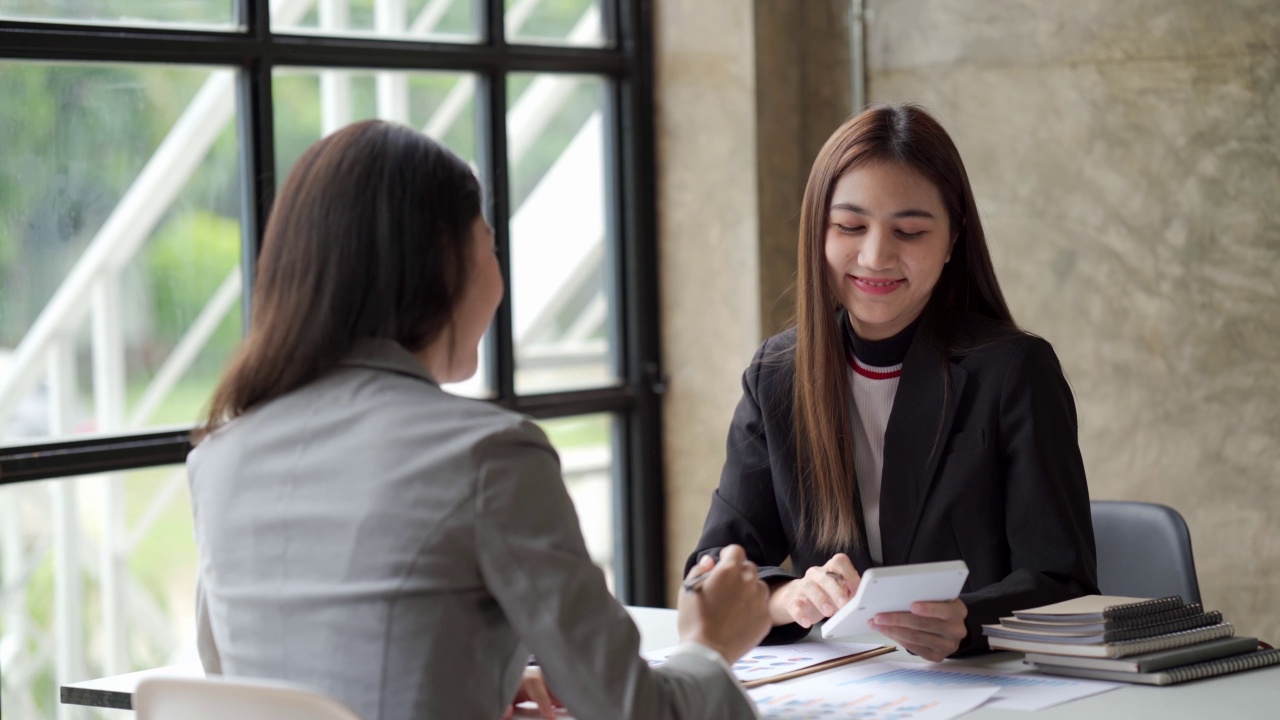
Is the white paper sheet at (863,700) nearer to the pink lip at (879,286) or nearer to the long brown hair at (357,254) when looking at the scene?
the long brown hair at (357,254)

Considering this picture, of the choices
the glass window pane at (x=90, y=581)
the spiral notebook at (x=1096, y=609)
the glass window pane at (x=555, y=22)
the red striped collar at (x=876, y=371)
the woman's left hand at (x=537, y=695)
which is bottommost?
the glass window pane at (x=90, y=581)

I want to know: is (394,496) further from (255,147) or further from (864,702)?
(255,147)

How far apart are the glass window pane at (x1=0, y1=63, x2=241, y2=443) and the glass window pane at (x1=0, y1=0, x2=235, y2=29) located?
0.11 m

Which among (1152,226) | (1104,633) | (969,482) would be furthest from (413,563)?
(1152,226)

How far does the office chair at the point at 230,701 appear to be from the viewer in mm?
1449

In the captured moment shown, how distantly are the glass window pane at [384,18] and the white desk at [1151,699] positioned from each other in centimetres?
210

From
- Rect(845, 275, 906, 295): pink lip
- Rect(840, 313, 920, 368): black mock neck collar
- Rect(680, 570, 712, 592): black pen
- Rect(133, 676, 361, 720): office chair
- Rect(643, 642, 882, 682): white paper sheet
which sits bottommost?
Rect(643, 642, 882, 682): white paper sheet

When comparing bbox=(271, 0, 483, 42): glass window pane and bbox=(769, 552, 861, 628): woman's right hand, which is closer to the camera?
bbox=(769, 552, 861, 628): woman's right hand

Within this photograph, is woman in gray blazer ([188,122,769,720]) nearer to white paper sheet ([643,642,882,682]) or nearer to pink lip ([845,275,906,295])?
white paper sheet ([643,642,882,682])

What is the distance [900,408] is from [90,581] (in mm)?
2097

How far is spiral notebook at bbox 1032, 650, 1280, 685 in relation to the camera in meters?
1.97

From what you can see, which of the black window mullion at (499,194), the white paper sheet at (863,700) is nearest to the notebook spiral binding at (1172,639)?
the white paper sheet at (863,700)

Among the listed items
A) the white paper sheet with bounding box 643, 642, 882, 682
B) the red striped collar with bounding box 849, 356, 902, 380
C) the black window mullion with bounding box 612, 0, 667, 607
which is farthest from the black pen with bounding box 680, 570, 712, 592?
the black window mullion with bounding box 612, 0, 667, 607

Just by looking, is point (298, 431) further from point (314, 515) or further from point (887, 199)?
point (887, 199)
